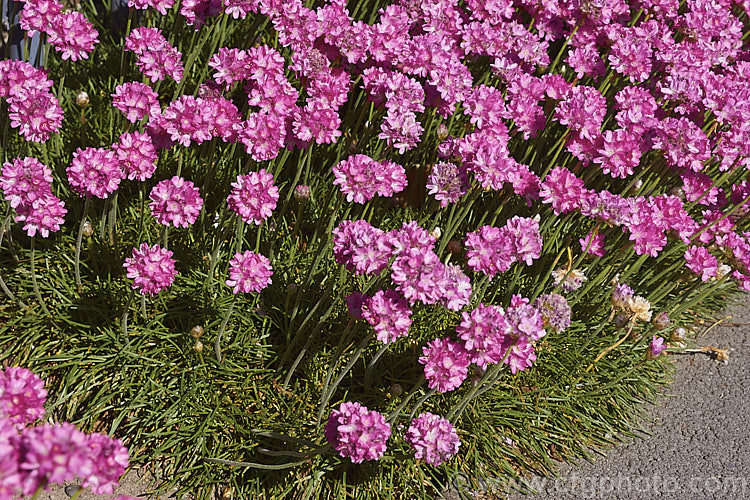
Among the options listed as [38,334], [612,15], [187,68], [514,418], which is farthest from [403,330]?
[612,15]

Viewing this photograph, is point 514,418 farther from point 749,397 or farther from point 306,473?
point 749,397

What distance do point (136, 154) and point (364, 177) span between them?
80 centimetres

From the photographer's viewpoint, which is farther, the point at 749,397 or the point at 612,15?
the point at 612,15

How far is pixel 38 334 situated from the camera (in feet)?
8.98

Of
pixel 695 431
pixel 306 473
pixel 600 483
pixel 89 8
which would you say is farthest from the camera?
pixel 89 8

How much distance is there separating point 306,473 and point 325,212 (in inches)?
47.9

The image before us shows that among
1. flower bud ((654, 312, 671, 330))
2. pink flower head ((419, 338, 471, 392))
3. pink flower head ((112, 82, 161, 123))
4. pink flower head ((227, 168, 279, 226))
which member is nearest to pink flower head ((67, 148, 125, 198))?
pink flower head ((112, 82, 161, 123))

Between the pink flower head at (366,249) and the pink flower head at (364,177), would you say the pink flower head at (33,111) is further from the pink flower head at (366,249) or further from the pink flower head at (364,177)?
the pink flower head at (366,249)

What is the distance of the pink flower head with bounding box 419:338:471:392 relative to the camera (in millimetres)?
2168

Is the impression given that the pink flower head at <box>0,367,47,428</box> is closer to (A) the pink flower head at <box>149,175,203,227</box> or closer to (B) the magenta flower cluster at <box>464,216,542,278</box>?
(A) the pink flower head at <box>149,175,203,227</box>

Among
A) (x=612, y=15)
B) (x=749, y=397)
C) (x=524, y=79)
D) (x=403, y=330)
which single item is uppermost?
(x=612, y=15)

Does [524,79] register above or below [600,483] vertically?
above

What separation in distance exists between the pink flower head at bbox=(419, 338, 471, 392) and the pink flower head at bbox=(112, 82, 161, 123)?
1.33m

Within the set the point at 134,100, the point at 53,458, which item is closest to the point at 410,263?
the point at 53,458
